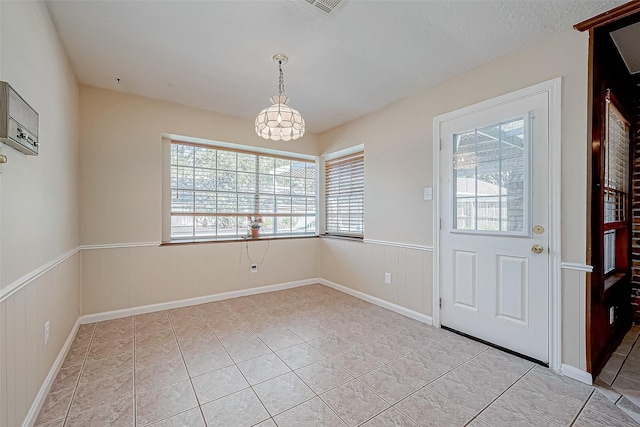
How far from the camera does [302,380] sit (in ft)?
6.43

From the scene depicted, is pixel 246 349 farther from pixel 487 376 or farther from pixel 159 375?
Answer: pixel 487 376

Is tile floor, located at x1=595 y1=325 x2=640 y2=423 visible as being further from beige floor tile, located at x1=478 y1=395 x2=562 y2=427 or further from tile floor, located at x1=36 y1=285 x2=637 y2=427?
beige floor tile, located at x1=478 y1=395 x2=562 y2=427

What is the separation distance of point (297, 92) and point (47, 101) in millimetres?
2092

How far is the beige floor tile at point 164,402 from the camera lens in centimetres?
161

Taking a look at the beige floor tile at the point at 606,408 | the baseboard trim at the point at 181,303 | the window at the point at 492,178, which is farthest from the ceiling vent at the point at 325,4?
the baseboard trim at the point at 181,303

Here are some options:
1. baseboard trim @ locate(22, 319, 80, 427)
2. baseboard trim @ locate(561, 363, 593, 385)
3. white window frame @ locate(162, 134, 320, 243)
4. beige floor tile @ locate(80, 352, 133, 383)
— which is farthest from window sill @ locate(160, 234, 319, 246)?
baseboard trim @ locate(561, 363, 593, 385)

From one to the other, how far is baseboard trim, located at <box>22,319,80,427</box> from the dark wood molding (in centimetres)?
417

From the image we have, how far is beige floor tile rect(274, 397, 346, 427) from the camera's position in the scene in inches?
61.0

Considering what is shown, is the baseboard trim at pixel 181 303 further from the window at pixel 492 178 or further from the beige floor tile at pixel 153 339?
the window at pixel 492 178

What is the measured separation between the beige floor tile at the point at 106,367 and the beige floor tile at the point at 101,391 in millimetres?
55

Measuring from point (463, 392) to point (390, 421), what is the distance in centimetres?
61

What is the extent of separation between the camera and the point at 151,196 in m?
3.31

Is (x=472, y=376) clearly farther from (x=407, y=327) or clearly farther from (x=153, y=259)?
(x=153, y=259)

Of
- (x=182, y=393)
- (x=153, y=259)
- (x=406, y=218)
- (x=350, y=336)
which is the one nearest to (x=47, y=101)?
(x=153, y=259)
